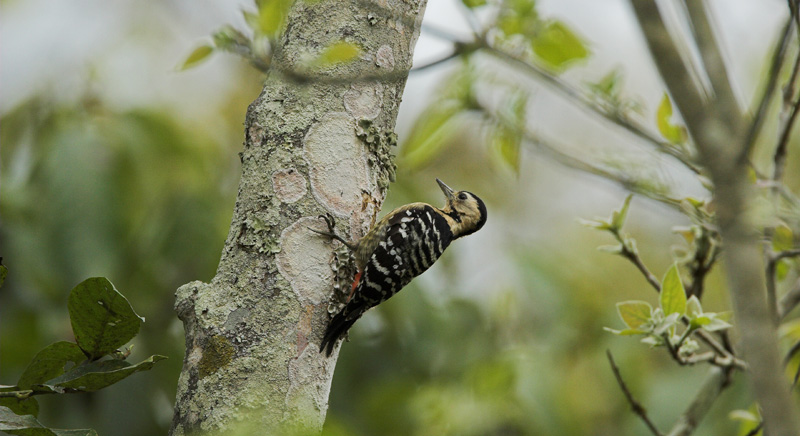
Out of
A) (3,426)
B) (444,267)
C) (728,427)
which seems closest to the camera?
(3,426)

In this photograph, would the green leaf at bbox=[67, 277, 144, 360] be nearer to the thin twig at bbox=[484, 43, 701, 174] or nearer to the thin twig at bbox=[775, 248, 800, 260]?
the thin twig at bbox=[484, 43, 701, 174]

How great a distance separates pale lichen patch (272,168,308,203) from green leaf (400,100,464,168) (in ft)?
1.08

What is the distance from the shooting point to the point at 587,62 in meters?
1.76

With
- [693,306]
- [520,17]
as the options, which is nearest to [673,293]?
[693,306]

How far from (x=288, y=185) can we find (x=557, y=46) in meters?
0.88

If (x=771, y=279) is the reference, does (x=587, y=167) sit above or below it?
above

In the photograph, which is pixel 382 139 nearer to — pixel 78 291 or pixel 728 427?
pixel 78 291

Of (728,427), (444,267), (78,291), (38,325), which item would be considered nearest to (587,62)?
(78,291)

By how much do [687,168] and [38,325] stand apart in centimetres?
371

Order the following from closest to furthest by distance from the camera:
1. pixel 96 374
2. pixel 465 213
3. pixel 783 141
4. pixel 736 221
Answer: pixel 736 221 < pixel 96 374 < pixel 783 141 < pixel 465 213

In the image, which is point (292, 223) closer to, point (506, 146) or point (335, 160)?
point (335, 160)

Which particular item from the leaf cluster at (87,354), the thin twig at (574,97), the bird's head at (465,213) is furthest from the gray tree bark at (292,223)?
the bird's head at (465,213)

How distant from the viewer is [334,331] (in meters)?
2.13

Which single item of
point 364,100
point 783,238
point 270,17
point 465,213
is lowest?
point 465,213
